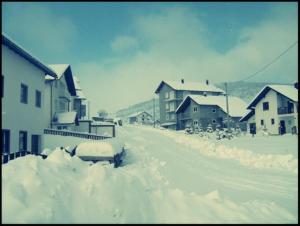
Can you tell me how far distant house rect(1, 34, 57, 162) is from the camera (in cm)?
1536

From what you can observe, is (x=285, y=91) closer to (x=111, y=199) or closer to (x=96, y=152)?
(x=96, y=152)

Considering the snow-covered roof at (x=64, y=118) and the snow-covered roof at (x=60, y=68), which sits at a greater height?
the snow-covered roof at (x=60, y=68)

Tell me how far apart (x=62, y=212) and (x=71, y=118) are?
27321 mm

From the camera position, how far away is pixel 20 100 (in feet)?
56.2

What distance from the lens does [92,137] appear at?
2973 centimetres

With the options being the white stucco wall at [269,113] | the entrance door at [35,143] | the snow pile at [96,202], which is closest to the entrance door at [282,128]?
the white stucco wall at [269,113]

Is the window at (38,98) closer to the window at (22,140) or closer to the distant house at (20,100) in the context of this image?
the distant house at (20,100)

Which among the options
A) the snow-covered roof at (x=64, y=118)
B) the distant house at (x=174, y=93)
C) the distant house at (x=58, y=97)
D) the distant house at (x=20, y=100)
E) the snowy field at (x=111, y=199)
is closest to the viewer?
the snowy field at (x=111, y=199)

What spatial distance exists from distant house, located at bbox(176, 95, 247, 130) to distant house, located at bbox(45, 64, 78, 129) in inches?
928

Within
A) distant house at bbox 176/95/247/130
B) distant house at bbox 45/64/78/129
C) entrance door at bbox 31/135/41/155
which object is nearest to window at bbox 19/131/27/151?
entrance door at bbox 31/135/41/155

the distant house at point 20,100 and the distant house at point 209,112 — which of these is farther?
the distant house at point 209,112

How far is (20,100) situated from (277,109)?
33.4 m

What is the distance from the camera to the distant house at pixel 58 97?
105ft

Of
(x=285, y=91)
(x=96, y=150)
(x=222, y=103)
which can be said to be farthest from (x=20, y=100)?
(x=222, y=103)
